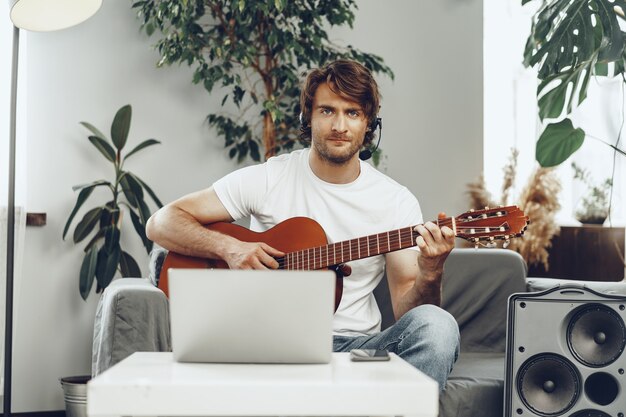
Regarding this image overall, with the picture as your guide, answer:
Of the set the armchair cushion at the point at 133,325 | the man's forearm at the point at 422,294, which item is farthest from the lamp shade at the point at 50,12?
the man's forearm at the point at 422,294

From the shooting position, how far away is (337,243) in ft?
6.92

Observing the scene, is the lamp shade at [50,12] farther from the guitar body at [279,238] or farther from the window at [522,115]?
the window at [522,115]

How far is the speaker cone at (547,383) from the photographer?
2121mm

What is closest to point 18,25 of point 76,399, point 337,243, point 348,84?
point 348,84

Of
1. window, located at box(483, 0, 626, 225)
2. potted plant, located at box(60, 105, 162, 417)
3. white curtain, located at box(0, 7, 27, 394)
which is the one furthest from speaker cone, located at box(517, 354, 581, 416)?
window, located at box(483, 0, 626, 225)

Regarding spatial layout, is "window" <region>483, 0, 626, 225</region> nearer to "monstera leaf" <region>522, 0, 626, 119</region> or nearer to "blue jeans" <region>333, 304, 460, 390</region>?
"monstera leaf" <region>522, 0, 626, 119</region>

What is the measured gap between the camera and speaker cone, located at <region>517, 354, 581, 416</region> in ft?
6.96

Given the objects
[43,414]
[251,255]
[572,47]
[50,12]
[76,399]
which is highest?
[50,12]

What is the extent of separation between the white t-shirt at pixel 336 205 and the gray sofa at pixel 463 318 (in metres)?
0.34

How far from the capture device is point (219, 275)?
128 centimetres

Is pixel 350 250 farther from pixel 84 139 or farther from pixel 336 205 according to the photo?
pixel 84 139

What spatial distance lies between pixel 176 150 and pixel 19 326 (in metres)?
0.99

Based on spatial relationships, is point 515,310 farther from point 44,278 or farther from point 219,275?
point 44,278

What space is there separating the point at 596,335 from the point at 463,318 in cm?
69
